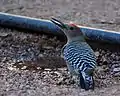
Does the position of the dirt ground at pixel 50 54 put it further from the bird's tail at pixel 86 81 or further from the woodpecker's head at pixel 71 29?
the woodpecker's head at pixel 71 29

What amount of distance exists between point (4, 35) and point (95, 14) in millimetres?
2022

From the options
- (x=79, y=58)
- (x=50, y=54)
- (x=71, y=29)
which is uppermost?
(x=71, y=29)

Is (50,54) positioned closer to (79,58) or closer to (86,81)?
(79,58)

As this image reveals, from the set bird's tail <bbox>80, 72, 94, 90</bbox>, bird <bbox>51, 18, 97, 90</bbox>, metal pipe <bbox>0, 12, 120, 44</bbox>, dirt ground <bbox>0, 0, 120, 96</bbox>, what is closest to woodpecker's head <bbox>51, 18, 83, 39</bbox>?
bird <bbox>51, 18, 97, 90</bbox>

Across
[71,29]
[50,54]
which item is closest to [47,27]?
[50,54]

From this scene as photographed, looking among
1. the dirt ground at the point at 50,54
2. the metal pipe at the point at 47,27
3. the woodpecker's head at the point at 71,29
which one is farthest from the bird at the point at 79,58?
the metal pipe at the point at 47,27

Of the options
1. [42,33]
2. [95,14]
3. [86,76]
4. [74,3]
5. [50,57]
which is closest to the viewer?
[86,76]

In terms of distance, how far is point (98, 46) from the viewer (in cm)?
749

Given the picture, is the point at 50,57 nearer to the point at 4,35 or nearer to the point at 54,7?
the point at 4,35

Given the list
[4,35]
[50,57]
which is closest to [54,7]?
[4,35]

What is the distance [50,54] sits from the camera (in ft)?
24.2

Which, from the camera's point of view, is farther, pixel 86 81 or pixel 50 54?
pixel 50 54

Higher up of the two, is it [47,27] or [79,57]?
[79,57]

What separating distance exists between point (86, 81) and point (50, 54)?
1.75 meters
